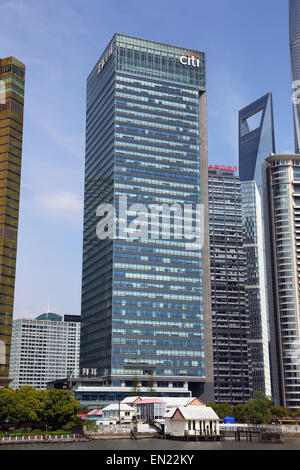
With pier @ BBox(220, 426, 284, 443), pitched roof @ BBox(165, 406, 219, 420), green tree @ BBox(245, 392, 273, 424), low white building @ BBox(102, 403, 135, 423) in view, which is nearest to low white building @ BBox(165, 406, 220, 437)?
pitched roof @ BBox(165, 406, 219, 420)

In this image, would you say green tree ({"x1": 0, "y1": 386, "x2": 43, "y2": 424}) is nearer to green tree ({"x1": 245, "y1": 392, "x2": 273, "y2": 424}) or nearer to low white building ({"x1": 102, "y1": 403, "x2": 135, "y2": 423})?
low white building ({"x1": 102, "y1": 403, "x2": 135, "y2": 423})

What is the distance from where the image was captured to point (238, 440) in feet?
484

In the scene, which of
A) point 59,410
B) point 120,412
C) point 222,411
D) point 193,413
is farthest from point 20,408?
point 222,411

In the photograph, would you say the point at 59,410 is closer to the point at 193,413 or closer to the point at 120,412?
the point at 120,412

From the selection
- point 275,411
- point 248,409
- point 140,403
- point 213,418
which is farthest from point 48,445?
point 275,411

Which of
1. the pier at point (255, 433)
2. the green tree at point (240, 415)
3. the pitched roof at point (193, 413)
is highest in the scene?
the pitched roof at point (193, 413)

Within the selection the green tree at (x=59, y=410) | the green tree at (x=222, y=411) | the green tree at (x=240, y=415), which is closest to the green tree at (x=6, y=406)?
the green tree at (x=59, y=410)

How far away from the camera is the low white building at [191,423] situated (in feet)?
469

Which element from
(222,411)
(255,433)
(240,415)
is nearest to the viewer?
(255,433)

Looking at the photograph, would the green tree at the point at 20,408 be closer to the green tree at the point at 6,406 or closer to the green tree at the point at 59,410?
the green tree at the point at 6,406

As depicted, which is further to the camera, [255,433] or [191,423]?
[255,433]

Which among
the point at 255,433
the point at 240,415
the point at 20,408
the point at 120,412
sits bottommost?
the point at 255,433

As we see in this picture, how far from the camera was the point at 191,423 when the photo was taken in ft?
472
